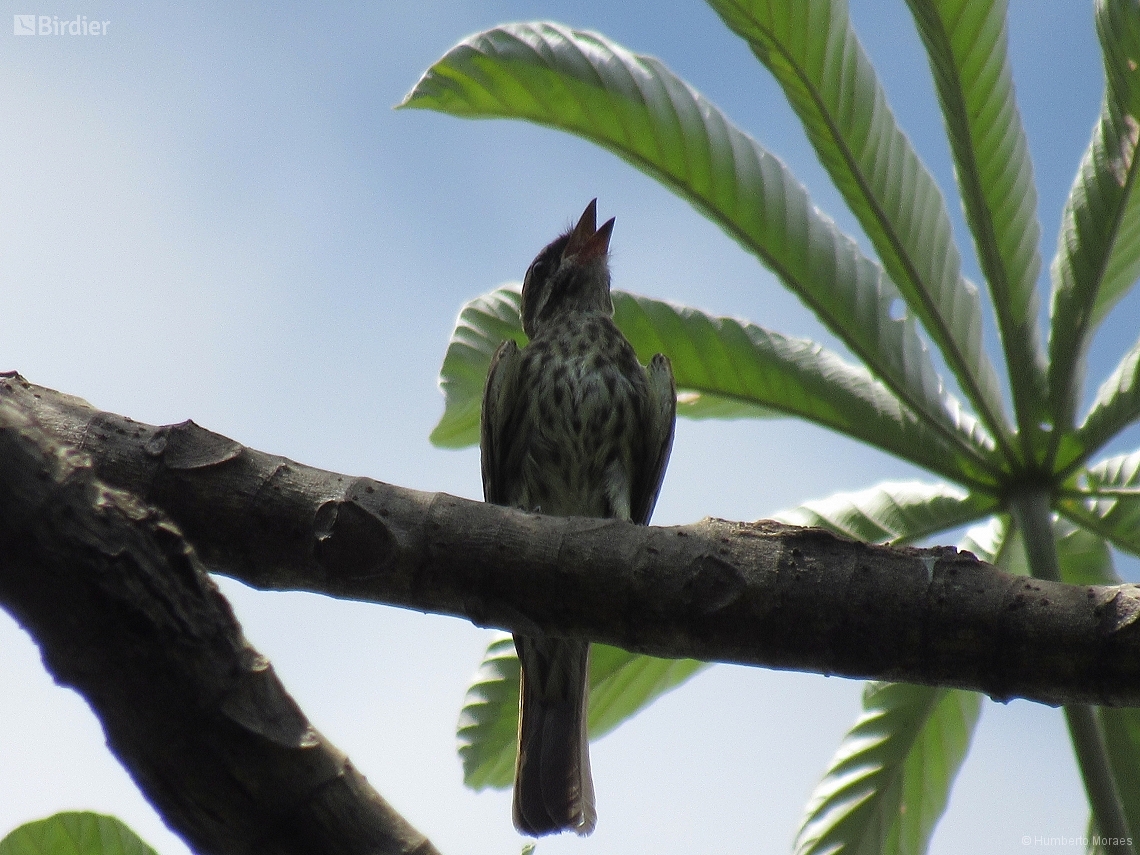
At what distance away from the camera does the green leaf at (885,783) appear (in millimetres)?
3715

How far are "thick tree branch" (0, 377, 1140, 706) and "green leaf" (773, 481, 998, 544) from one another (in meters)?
1.68

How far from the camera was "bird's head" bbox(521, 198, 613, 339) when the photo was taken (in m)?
5.21

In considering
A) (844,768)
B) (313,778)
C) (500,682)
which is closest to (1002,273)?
(844,768)

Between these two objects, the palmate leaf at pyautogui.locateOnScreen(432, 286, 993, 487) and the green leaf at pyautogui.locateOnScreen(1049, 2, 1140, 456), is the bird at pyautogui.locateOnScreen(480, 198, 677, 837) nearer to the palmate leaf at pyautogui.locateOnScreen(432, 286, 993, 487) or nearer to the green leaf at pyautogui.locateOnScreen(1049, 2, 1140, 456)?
the palmate leaf at pyautogui.locateOnScreen(432, 286, 993, 487)

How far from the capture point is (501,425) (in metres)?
4.42

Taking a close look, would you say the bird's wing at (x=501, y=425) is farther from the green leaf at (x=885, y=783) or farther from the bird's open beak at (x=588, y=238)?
the green leaf at (x=885, y=783)

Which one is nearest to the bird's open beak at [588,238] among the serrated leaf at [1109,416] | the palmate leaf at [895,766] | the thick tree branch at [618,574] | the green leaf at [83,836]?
the palmate leaf at [895,766]

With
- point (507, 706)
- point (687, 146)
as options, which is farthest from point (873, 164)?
point (507, 706)

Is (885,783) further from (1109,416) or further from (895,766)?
(1109,416)

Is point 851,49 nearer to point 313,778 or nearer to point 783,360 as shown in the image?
point 783,360

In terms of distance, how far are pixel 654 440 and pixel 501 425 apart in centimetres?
65

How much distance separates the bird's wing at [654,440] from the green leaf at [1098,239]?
4.54 feet

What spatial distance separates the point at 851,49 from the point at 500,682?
2634 millimetres

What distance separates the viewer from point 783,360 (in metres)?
3.75
